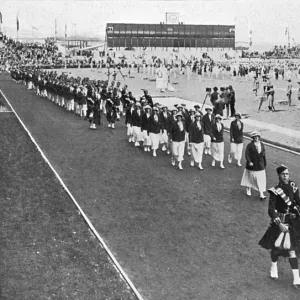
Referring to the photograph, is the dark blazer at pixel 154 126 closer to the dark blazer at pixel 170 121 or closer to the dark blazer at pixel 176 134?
the dark blazer at pixel 170 121

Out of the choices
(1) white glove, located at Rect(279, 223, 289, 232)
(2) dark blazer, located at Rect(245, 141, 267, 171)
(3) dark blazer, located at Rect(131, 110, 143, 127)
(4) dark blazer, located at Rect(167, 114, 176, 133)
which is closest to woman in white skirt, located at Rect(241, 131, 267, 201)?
(2) dark blazer, located at Rect(245, 141, 267, 171)

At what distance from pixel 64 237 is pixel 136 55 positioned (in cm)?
7962

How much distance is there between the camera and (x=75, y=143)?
17453 millimetres

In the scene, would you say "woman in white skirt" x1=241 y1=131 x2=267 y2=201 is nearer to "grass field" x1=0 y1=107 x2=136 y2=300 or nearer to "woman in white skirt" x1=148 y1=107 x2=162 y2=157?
"grass field" x1=0 y1=107 x2=136 y2=300

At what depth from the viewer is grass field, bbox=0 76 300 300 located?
688 cm

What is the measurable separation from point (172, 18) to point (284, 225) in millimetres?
109538

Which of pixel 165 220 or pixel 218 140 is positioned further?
pixel 218 140

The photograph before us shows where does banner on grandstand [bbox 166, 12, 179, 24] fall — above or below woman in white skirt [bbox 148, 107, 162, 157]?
above

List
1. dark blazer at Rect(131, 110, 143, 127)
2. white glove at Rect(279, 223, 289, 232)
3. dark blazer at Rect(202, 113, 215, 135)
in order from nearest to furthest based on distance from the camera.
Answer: white glove at Rect(279, 223, 289, 232), dark blazer at Rect(202, 113, 215, 135), dark blazer at Rect(131, 110, 143, 127)

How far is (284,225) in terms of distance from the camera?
22.5 feet

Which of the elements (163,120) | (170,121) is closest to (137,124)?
(163,120)

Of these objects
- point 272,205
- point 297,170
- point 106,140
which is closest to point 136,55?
point 106,140

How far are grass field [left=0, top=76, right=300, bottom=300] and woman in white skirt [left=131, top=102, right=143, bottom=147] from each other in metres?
0.56

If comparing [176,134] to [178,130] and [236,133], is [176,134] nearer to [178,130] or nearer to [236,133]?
[178,130]
